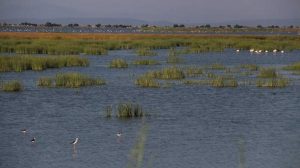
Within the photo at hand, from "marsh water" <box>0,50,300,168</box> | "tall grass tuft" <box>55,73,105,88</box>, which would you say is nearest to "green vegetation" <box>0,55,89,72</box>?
"marsh water" <box>0,50,300,168</box>

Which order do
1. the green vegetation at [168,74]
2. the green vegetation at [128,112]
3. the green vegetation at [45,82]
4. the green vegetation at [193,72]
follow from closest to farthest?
the green vegetation at [128,112] → the green vegetation at [45,82] → the green vegetation at [168,74] → the green vegetation at [193,72]

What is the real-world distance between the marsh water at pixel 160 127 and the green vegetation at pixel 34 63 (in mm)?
5061

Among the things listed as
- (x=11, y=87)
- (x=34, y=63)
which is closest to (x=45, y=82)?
(x=11, y=87)

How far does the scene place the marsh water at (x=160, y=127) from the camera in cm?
1387

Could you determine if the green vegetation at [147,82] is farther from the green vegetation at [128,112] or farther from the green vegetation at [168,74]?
the green vegetation at [128,112]

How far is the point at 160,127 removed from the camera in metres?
17.7

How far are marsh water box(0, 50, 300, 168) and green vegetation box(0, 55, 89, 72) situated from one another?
506 centimetres

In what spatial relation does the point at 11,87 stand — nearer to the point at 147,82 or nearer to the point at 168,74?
the point at 147,82

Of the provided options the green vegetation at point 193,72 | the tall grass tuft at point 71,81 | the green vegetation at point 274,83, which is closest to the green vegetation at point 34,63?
the tall grass tuft at point 71,81

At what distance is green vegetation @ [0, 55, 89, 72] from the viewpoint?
3378cm

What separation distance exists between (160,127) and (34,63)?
18.0 metres

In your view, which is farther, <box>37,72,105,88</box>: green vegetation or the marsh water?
<box>37,72,105,88</box>: green vegetation

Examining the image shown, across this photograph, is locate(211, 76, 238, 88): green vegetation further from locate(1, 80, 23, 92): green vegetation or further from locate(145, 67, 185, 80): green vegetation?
locate(1, 80, 23, 92): green vegetation

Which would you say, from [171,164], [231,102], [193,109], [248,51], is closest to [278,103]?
[231,102]
